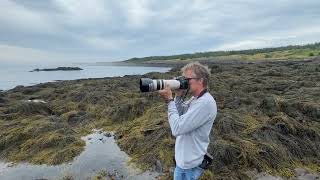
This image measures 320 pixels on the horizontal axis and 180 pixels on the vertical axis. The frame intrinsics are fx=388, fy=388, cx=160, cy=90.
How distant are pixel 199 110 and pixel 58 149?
5.29 m

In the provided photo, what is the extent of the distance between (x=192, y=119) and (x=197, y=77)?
0.39 meters

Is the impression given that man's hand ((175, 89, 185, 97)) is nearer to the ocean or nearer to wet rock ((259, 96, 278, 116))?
wet rock ((259, 96, 278, 116))

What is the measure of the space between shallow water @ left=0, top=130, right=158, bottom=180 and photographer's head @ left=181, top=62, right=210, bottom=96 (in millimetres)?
3296

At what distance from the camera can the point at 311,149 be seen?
7.34m

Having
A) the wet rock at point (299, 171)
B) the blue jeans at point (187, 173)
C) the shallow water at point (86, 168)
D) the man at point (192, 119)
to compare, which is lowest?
the wet rock at point (299, 171)

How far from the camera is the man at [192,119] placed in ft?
11.2

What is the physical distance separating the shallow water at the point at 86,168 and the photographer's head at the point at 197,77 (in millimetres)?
3296

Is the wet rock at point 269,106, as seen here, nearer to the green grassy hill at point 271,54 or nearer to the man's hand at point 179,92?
the man's hand at point 179,92

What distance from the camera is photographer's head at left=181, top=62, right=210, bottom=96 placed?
349cm

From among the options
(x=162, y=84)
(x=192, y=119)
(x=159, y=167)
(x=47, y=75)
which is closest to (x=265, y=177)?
(x=159, y=167)

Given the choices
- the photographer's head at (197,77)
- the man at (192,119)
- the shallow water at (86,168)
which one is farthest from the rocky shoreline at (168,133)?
the photographer's head at (197,77)

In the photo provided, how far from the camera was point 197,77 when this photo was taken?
350 centimetres

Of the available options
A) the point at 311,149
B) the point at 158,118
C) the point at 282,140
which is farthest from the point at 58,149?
the point at 311,149

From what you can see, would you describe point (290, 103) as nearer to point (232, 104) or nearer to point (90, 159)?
point (232, 104)
